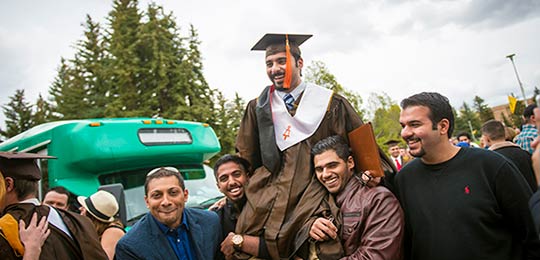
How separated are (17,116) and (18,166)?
35.4m

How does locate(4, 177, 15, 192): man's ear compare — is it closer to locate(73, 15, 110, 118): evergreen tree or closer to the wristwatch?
the wristwatch

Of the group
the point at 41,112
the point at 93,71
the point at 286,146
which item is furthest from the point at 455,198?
the point at 41,112

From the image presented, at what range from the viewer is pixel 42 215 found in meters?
2.47

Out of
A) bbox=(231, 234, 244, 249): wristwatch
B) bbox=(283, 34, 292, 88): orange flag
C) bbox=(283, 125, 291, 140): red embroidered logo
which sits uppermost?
bbox=(283, 34, 292, 88): orange flag

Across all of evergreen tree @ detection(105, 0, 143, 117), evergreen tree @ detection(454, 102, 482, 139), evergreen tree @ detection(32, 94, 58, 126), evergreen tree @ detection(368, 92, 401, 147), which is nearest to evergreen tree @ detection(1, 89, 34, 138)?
evergreen tree @ detection(32, 94, 58, 126)

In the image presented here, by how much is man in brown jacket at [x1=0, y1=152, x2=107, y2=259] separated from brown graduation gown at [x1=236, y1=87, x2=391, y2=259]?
3.62ft

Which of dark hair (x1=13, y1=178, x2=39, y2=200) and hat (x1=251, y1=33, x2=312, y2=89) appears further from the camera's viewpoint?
hat (x1=251, y1=33, x2=312, y2=89)

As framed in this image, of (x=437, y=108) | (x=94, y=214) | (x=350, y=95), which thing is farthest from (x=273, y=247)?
(x=350, y=95)

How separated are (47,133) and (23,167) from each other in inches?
143

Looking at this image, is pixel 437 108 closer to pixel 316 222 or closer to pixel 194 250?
pixel 316 222

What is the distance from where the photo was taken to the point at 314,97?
3.05 meters

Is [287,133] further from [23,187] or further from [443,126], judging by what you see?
[23,187]

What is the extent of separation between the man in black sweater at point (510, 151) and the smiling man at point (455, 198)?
1679 mm

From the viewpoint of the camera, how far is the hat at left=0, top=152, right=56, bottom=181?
8.08 feet
